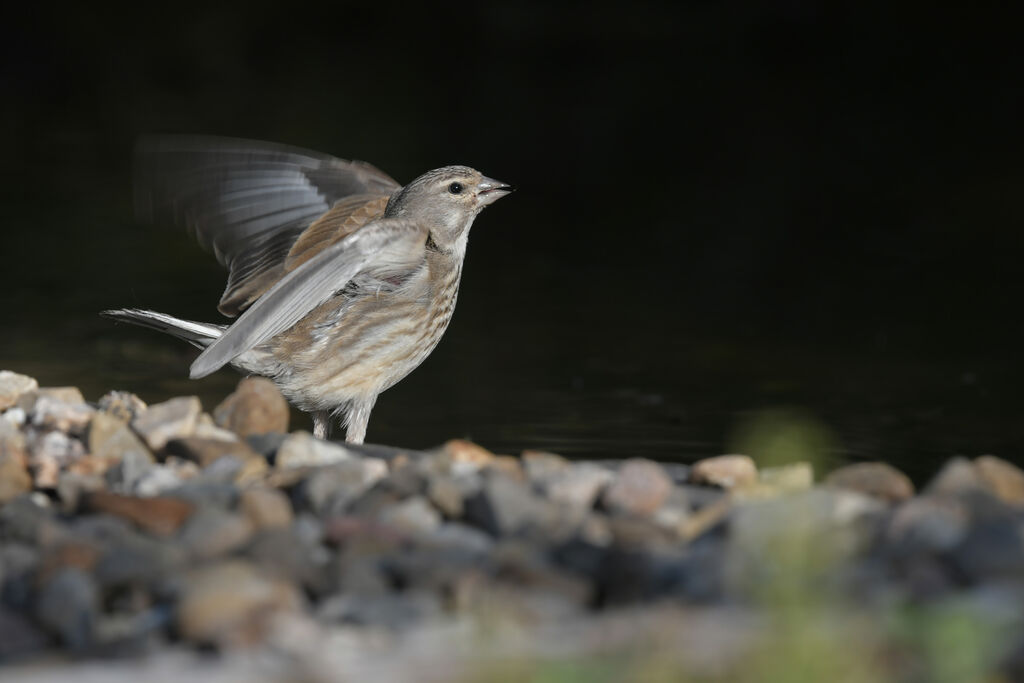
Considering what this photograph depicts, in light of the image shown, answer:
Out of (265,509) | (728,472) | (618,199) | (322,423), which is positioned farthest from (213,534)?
(618,199)

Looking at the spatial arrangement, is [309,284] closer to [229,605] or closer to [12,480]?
[12,480]

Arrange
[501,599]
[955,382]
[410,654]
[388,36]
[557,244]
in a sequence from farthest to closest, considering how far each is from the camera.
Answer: [388,36] < [557,244] < [955,382] < [501,599] < [410,654]

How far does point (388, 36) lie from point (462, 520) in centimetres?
2013

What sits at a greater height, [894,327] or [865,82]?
[865,82]

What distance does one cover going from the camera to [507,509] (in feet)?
10.5

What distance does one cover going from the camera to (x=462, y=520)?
335cm

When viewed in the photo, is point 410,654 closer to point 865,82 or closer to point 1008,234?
point 1008,234

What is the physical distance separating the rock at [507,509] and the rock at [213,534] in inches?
19.2

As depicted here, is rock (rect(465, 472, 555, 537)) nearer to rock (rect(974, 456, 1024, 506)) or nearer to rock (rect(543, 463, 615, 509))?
rock (rect(543, 463, 615, 509))

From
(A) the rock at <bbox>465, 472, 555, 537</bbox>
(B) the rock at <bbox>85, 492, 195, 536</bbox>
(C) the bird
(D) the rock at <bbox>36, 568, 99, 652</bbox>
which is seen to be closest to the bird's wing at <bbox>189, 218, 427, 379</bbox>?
(C) the bird

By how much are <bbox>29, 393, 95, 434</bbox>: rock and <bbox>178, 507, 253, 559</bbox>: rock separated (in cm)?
106

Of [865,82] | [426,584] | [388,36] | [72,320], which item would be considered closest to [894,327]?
[72,320]

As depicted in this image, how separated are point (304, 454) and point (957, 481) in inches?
61.6

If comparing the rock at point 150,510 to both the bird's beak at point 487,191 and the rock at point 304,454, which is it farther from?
the bird's beak at point 487,191
